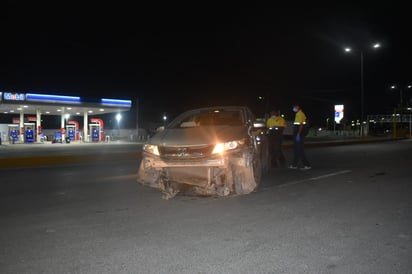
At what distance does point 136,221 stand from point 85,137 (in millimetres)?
41656

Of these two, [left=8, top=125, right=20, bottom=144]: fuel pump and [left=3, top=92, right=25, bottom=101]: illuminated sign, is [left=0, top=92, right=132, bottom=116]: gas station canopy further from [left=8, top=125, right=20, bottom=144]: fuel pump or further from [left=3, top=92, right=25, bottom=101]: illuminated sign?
[left=8, top=125, right=20, bottom=144]: fuel pump

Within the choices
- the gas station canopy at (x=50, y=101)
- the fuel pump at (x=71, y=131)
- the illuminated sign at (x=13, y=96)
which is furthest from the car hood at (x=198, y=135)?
the fuel pump at (x=71, y=131)

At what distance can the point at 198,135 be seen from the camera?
7164 mm

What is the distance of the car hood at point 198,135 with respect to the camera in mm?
6930

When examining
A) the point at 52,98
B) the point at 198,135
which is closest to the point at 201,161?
the point at 198,135

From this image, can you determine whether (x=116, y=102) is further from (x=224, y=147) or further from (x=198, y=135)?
(x=224, y=147)

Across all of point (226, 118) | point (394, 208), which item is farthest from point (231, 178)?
point (394, 208)

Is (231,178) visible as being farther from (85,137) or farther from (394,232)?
(85,137)

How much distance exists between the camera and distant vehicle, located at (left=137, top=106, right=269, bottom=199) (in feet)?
22.3

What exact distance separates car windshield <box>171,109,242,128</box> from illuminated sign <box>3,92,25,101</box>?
29.6 m

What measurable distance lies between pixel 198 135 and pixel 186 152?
18.3 inches

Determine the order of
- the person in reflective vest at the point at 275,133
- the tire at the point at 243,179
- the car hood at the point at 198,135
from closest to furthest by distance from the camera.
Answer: the car hood at the point at 198,135
the tire at the point at 243,179
the person in reflective vest at the point at 275,133

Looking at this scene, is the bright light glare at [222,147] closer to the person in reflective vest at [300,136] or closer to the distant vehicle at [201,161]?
the distant vehicle at [201,161]

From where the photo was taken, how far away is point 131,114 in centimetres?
10981
